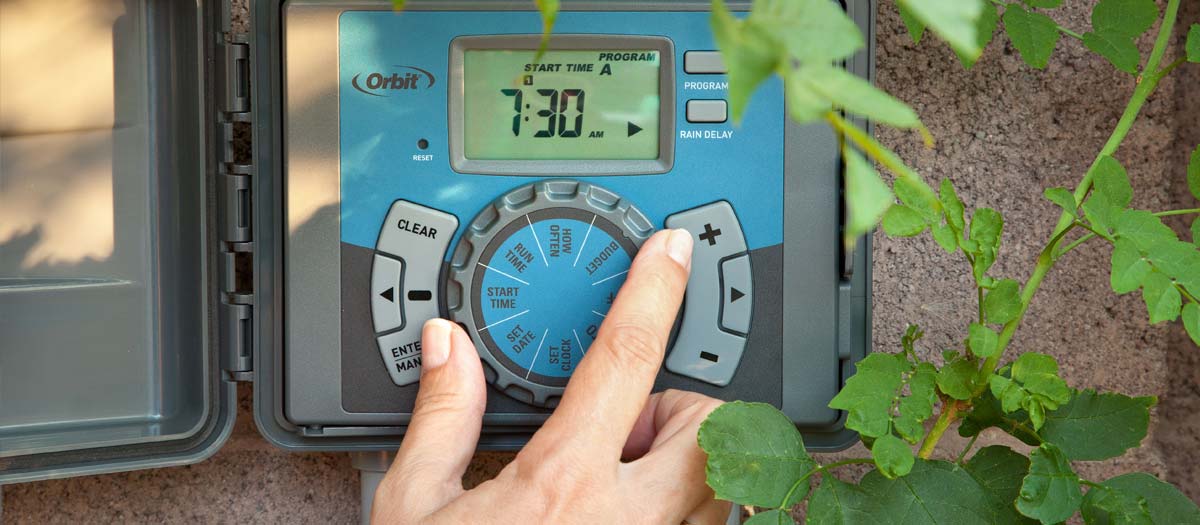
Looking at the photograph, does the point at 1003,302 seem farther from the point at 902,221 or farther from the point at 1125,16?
the point at 1125,16

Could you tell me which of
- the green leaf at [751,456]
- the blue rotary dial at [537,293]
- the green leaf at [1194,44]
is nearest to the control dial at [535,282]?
the blue rotary dial at [537,293]

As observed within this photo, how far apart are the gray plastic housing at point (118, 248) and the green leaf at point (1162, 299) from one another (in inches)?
21.5

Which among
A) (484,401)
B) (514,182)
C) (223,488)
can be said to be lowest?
(223,488)

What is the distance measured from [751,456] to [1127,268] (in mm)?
209

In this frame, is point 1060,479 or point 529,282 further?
point 529,282

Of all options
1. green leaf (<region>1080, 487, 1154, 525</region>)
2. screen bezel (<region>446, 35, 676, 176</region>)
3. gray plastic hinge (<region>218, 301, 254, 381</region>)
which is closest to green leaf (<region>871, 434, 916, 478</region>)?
green leaf (<region>1080, 487, 1154, 525</region>)

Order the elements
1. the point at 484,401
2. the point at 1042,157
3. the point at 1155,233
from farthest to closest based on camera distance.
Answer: the point at 1042,157, the point at 484,401, the point at 1155,233

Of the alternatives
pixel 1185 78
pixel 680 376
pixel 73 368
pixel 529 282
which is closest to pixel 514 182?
pixel 529 282

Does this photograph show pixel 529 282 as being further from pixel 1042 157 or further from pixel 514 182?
pixel 1042 157

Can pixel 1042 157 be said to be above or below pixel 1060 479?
above

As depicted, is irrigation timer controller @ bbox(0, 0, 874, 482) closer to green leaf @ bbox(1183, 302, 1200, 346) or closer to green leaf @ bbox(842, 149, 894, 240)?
green leaf @ bbox(1183, 302, 1200, 346)

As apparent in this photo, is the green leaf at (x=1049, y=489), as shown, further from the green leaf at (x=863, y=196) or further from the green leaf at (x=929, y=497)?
the green leaf at (x=863, y=196)

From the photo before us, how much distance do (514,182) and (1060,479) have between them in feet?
1.18

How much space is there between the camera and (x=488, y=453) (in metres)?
0.68
